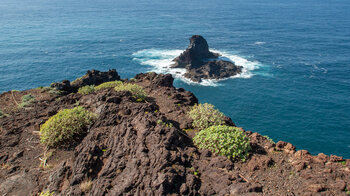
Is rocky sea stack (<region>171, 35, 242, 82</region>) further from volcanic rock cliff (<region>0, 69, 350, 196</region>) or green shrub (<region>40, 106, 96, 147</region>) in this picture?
volcanic rock cliff (<region>0, 69, 350, 196</region>)

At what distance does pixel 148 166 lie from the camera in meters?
9.61

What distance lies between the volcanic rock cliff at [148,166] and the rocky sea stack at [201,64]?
64.1m

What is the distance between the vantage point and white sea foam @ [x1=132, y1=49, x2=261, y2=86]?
78.8 metres

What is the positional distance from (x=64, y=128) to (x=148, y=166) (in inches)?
252

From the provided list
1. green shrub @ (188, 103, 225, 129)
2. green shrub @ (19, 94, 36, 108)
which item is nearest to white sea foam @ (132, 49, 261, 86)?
green shrub @ (19, 94, 36, 108)

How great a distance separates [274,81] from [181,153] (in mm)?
70703

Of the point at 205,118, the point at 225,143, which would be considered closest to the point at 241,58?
the point at 205,118

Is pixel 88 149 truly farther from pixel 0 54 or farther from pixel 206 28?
pixel 206 28

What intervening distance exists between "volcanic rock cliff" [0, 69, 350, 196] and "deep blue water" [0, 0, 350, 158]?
127ft

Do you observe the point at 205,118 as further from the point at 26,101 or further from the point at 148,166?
the point at 26,101

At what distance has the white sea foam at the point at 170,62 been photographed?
7881 cm

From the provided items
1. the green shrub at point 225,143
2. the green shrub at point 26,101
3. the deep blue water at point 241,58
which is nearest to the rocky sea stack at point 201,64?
the deep blue water at point 241,58

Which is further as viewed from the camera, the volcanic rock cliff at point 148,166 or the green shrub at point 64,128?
the green shrub at point 64,128

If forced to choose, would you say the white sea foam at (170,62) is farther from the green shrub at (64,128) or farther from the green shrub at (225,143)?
the green shrub at (64,128)
